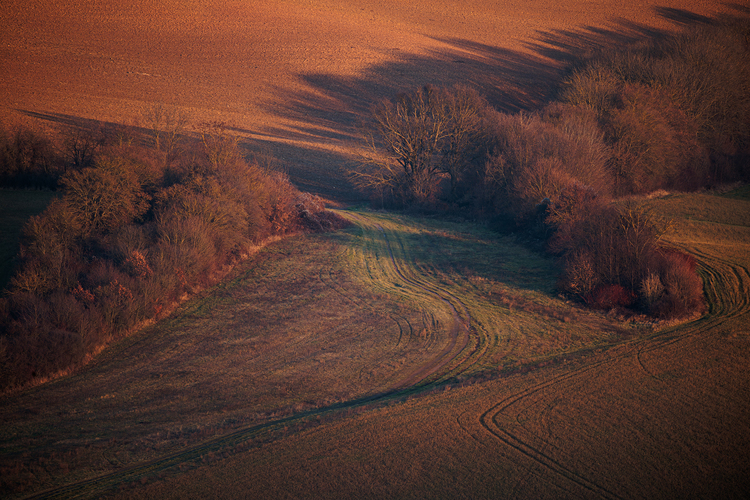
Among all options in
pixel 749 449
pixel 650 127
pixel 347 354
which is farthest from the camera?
pixel 650 127

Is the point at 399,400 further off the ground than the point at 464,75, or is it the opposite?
the point at 464,75

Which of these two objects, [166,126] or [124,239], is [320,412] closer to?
[124,239]

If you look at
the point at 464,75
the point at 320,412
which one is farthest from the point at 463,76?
the point at 320,412

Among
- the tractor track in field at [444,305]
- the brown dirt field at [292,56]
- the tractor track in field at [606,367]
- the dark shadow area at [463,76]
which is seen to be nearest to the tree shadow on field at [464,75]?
the dark shadow area at [463,76]

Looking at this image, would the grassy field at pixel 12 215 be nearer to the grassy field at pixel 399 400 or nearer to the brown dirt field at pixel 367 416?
the grassy field at pixel 399 400

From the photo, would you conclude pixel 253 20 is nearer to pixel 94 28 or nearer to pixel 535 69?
pixel 94 28

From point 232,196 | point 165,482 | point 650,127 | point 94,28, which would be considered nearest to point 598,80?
point 650,127
